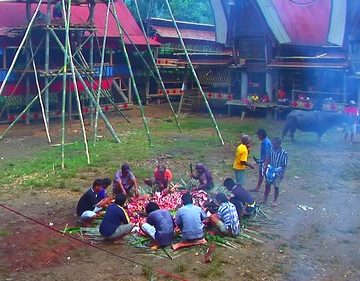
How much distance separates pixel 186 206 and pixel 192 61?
15714 millimetres

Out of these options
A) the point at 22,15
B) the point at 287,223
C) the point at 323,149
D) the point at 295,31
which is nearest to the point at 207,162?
the point at 323,149

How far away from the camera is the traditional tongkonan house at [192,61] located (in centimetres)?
2348

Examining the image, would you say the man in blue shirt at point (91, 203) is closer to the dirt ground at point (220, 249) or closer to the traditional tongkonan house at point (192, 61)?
the dirt ground at point (220, 249)

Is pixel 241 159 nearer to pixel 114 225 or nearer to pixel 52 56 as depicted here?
pixel 114 225

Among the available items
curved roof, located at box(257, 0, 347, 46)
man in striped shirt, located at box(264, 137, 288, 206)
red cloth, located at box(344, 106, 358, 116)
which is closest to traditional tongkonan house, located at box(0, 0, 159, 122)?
curved roof, located at box(257, 0, 347, 46)

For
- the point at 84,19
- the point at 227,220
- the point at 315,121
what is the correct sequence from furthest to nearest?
the point at 84,19, the point at 315,121, the point at 227,220

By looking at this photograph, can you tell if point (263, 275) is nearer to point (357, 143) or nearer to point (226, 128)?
point (357, 143)

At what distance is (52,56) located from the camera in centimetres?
2162

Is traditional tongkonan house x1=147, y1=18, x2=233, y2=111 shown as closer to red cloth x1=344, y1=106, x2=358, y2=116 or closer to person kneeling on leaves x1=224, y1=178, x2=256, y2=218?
red cloth x1=344, y1=106, x2=358, y2=116

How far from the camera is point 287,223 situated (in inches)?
367

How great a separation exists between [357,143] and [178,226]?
31.4 ft

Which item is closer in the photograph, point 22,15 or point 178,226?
point 178,226

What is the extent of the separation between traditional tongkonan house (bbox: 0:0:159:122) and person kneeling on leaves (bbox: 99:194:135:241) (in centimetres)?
941

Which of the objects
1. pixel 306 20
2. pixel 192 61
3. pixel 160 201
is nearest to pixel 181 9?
pixel 192 61
